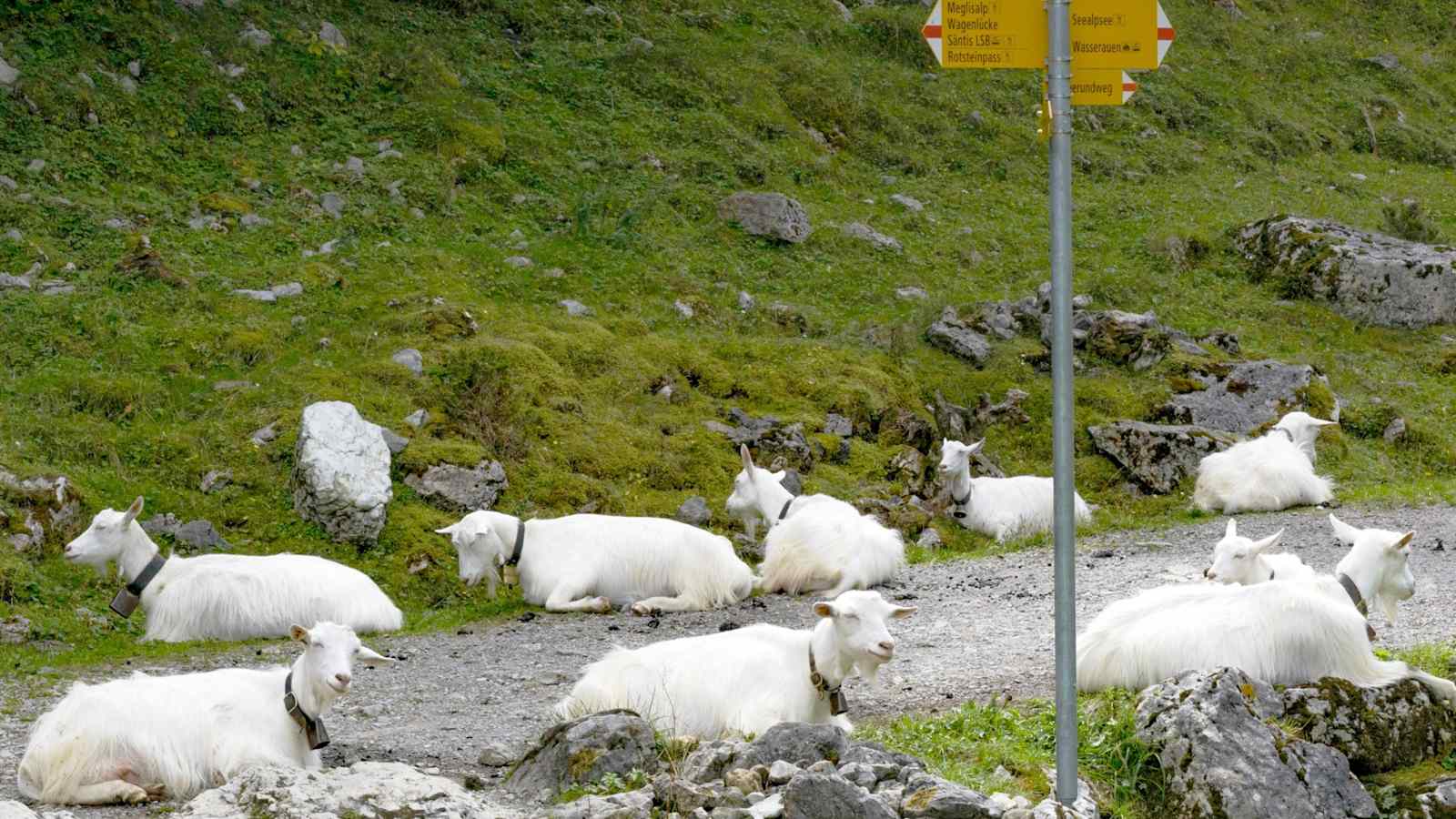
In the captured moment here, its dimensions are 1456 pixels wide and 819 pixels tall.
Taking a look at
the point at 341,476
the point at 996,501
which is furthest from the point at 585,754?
the point at 996,501

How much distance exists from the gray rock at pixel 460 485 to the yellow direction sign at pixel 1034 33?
10067mm

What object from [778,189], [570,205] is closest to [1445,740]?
[570,205]

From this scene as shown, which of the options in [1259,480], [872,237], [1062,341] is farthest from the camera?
[872,237]

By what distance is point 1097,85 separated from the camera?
21.5ft

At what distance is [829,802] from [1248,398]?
15.1 meters

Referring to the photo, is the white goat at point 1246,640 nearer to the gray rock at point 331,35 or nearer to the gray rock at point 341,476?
the gray rock at point 341,476

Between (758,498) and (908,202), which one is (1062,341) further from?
(908,202)

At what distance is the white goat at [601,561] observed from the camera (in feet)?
44.2

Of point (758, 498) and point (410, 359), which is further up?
point (410, 359)

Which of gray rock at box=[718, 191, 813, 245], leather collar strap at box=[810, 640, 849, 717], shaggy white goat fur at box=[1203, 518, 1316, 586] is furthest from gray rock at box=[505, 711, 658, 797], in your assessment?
gray rock at box=[718, 191, 813, 245]

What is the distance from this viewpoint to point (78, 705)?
8.01 meters

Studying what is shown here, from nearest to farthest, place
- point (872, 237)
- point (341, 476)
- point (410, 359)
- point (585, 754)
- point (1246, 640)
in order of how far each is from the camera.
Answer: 1. point (585, 754)
2. point (1246, 640)
3. point (341, 476)
4. point (410, 359)
5. point (872, 237)

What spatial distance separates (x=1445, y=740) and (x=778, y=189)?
18931 millimetres

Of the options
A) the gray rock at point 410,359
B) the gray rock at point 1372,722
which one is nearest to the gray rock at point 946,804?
the gray rock at point 1372,722
